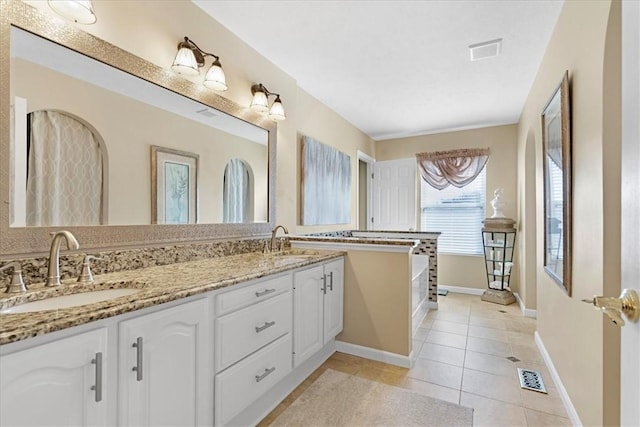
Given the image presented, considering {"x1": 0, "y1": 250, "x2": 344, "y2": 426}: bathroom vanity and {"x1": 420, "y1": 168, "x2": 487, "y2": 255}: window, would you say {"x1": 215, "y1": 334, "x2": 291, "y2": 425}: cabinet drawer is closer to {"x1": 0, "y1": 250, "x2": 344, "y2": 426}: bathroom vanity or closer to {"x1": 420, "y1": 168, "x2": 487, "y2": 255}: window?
{"x1": 0, "y1": 250, "x2": 344, "y2": 426}: bathroom vanity

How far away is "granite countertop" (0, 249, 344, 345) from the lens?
0.87 metres

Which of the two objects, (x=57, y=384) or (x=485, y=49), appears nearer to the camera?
(x=57, y=384)

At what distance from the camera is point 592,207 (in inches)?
57.9

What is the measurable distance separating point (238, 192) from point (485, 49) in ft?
7.52

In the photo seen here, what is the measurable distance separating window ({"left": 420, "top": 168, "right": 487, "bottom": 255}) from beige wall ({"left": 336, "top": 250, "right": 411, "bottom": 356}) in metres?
2.86

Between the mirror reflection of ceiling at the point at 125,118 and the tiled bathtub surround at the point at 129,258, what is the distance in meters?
0.16

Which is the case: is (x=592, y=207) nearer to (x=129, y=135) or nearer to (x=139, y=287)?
(x=139, y=287)

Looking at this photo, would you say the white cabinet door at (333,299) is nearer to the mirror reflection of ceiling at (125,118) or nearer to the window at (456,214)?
the mirror reflection of ceiling at (125,118)

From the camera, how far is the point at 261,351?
1.72m

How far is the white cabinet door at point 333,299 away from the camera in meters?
2.39

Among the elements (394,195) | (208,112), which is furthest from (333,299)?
(394,195)

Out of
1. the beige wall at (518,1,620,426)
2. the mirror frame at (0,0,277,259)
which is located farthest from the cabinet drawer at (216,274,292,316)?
the beige wall at (518,1,620,426)

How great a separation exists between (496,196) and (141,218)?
13.8ft

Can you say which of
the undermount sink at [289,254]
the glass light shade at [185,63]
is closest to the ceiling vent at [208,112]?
the glass light shade at [185,63]
